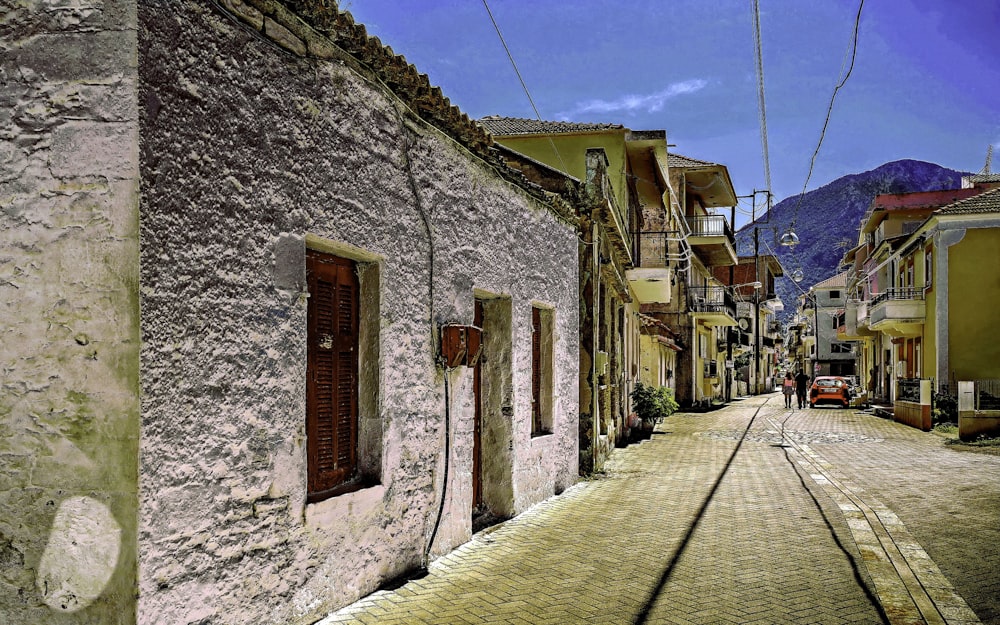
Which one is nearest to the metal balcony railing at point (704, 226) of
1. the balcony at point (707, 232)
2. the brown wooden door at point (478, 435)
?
the balcony at point (707, 232)

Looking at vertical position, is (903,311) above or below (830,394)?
above

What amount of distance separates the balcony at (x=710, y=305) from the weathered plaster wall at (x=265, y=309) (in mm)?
29969

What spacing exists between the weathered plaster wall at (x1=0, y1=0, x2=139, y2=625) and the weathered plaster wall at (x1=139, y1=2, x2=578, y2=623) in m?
0.10

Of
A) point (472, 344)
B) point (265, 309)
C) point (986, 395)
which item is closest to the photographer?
point (265, 309)

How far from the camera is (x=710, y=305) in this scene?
122 feet

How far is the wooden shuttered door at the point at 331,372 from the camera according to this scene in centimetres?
541

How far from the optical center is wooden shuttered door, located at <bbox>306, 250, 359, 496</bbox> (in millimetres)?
5408

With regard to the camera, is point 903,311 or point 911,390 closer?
point 911,390

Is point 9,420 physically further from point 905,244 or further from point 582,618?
point 905,244

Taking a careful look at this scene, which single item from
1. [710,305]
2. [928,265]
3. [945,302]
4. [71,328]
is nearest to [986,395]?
[945,302]

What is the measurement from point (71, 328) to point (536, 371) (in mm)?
7254

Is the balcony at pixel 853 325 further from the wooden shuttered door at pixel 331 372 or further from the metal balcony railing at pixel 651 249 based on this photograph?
the wooden shuttered door at pixel 331 372

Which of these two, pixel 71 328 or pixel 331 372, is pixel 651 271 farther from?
pixel 71 328

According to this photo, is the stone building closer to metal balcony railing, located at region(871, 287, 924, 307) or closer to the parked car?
metal balcony railing, located at region(871, 287, 924, 307)
